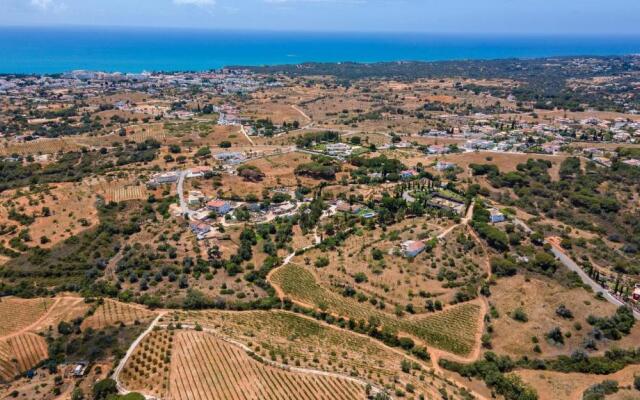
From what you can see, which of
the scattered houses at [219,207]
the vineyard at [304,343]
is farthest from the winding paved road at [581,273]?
the scattered houses at [219,207]

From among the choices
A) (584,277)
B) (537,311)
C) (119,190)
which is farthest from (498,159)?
(119,190)

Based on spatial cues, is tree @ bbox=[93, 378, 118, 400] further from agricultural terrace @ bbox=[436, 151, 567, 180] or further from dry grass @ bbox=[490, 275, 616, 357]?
agricultural terrace @ bbox=[436, 151, 567, 180]

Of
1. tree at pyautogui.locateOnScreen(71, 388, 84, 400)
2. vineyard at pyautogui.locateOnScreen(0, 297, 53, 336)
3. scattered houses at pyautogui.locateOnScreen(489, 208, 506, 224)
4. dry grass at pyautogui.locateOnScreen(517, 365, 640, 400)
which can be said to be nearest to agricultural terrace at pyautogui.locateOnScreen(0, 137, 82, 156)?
vineyard at pyautogui.locateOnScreen(0, 297, 53, 336)

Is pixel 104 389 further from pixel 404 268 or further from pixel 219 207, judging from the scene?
pixel 219 207

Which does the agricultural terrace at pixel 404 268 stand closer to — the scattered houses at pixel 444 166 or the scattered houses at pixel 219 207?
the scattered houses at pixel 219 207

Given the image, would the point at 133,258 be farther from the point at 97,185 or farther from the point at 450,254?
the point at 450,254

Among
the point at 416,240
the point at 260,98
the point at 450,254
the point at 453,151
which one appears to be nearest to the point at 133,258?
the point at 416,240

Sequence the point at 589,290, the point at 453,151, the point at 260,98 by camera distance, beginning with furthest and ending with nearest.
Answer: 1. the point at 260,98
2. the point at 453,151
3. the point at 589,290
